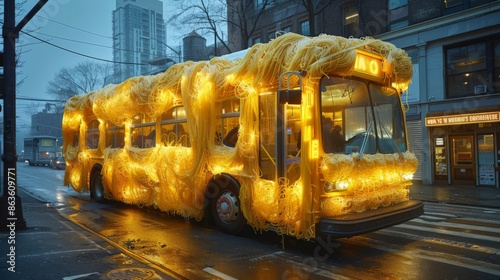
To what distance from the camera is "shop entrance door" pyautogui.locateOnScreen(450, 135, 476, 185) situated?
17.0m

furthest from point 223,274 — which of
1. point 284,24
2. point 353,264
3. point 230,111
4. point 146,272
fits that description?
point 284,24

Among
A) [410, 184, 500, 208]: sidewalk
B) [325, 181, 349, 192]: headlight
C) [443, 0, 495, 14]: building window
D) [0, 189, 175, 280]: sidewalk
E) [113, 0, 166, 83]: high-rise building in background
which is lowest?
[410, 184, 500, 208]: sidewalk

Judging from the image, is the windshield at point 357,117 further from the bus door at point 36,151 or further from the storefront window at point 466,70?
the bus door at point 36,151

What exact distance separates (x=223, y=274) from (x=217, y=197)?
2.53 metres

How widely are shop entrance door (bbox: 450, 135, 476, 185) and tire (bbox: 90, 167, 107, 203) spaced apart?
49.0ft

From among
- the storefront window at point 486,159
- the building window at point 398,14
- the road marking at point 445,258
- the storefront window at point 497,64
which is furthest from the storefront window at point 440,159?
the road marking at point 445,258

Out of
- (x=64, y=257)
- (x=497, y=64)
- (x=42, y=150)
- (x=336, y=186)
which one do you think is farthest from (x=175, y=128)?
(x=42, y=150)

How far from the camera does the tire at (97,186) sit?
39.3ft

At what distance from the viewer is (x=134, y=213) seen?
1021cm

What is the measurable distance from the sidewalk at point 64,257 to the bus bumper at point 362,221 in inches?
88.2

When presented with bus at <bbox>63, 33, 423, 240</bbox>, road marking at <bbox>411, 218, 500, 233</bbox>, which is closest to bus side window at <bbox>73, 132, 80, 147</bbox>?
bus at <bbox>63, 33, 423, 240</bbox>

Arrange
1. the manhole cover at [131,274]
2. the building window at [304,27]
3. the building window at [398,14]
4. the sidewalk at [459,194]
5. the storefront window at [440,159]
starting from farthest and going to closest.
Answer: the building window at [304,27] → the building window at [398,14] → the storefront window at [440,159] → the sidewalk at [459,194] → the manhole cover at [131,274]

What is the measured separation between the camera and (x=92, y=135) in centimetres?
1266

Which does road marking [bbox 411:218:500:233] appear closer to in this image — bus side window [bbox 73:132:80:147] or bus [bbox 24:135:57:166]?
bus side window [bbox 73:132:80:147]
